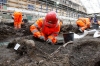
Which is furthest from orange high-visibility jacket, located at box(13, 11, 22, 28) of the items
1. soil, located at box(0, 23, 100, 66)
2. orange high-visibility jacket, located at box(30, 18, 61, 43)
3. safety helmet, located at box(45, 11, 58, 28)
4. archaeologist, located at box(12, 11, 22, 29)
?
soil, located at box(0, 23, 100, 66)

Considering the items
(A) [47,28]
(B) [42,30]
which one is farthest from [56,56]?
(B) [42,30]

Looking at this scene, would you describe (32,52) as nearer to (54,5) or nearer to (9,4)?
(9,4)

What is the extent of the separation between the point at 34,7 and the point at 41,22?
38.3ft

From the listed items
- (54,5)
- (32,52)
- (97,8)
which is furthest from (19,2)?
(97,8)

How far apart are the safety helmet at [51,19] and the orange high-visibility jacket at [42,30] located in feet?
0.63

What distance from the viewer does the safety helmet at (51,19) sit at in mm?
5703

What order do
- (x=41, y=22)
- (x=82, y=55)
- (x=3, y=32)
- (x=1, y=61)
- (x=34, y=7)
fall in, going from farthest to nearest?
(x=34, y=7)
(x=3, y=32)
(x=41, y=22)
(x=82, y=55)
(x=1, y=61)

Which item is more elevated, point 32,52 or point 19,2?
→ point 19,2

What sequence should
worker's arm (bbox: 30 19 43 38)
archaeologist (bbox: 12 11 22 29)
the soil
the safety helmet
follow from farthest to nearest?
archaeologist (bbox: 12 11 22 29) → worker's arm (bbox: 30 19 43 38) → the safety helmet → the soil

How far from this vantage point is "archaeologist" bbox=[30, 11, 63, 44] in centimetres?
577

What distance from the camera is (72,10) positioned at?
2872cm

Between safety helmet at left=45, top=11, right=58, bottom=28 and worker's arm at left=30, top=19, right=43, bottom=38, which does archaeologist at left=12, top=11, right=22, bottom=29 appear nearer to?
worker's arm at left=30, top=19, right=43, bottom=38

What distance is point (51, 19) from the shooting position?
573 centimetres

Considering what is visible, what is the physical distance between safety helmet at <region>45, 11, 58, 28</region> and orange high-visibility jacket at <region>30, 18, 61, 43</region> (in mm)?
191
